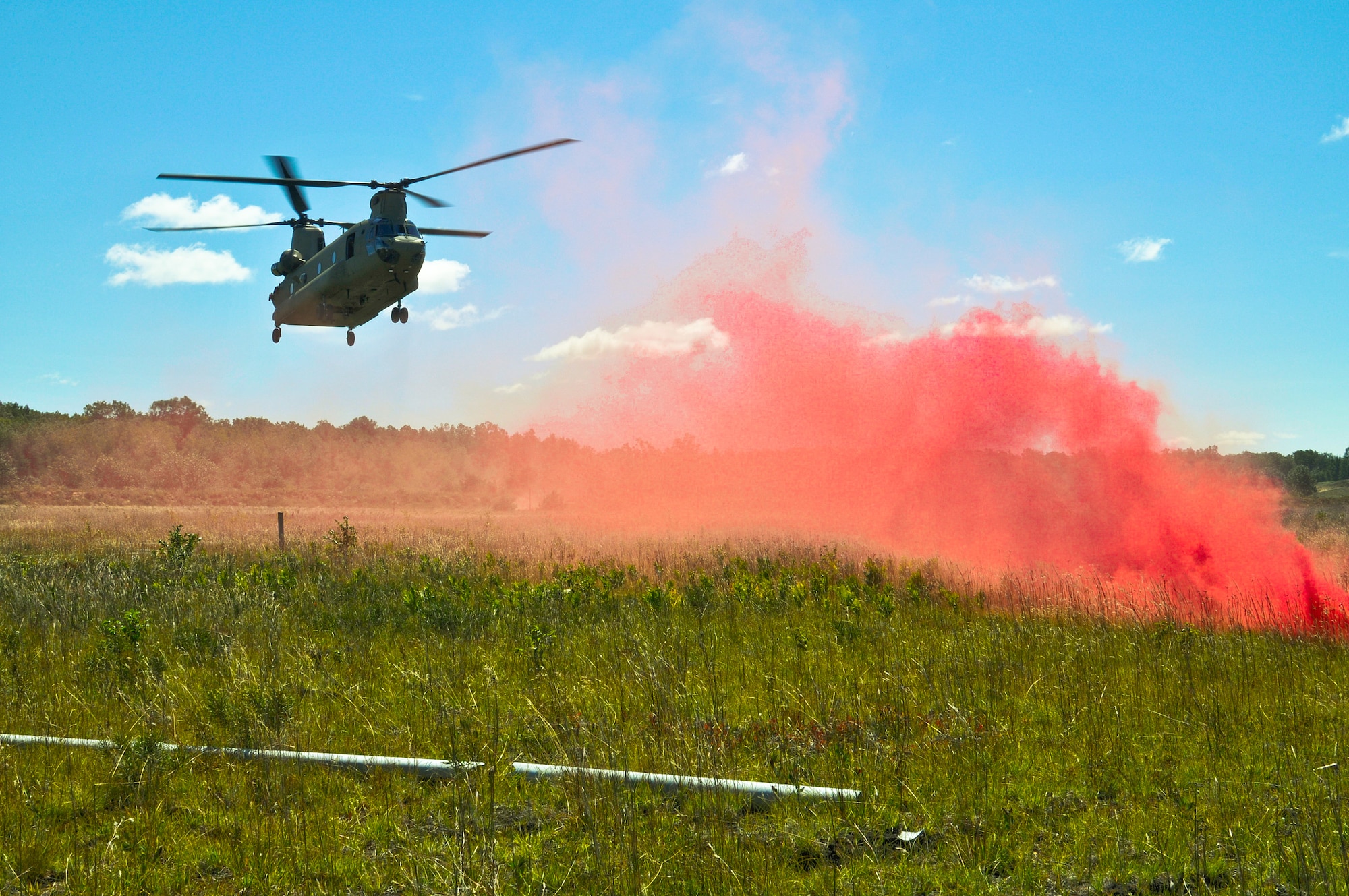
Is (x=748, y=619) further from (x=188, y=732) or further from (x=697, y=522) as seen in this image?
(x=697, y=522)

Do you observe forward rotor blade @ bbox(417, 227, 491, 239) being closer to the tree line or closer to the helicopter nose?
the helicopter nose

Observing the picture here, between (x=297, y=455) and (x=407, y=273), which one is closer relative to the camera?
(x=407, y=273)

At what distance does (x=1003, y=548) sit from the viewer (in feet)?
112

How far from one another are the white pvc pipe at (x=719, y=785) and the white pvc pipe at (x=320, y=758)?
95 centimetres

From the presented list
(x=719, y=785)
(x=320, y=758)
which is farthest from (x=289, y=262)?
(x=719, y=785)

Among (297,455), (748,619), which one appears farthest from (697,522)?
(297,455)

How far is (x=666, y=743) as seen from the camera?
647 cm

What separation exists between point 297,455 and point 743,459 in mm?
83577

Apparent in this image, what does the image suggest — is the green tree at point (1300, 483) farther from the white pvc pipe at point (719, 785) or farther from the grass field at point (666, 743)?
the white pvc pipe at point (719, 785)

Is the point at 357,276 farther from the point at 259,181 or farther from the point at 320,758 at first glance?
the point at 320,758

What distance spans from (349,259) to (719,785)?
20860 mm

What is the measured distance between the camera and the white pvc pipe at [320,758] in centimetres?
628

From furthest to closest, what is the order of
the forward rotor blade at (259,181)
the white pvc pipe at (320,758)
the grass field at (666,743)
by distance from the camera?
1. the forward rotor blade at (259,181)
2. the white pvc pipe at (320,758)
3. the grass field at (666,743)

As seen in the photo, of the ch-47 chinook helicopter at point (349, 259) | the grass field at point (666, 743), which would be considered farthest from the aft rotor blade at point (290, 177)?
the grass field at point (666, 743)
